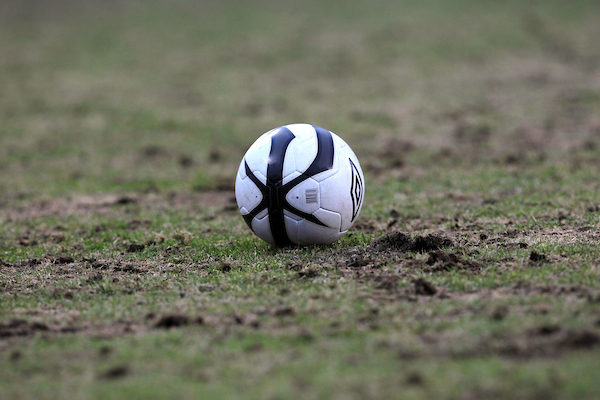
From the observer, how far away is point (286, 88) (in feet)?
58.9

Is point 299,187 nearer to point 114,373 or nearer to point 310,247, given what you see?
point 310,247

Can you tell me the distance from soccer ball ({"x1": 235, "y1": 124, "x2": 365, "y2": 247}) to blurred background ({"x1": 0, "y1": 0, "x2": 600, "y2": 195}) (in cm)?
436

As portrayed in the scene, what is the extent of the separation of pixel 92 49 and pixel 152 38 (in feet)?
9.98

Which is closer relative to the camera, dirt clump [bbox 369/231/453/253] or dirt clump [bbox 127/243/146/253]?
dirt clump [bbox 369/231/453/253]

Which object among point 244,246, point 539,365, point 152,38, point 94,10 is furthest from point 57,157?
point 94,10

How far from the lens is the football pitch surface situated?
3779mm

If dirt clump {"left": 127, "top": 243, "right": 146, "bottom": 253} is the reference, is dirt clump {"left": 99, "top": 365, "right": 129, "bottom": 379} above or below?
below

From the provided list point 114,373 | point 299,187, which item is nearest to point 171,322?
point 114,373

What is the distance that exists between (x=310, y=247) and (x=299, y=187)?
28.3 inches

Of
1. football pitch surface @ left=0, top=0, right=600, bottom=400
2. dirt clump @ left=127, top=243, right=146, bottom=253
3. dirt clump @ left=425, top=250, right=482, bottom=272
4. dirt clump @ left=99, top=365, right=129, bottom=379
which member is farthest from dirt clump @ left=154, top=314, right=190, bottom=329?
dirt clump @ left=127, top=243, right=146, bottom=253

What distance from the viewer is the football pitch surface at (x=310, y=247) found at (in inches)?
149

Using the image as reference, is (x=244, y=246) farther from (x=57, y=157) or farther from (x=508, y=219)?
(x=57, y=157)

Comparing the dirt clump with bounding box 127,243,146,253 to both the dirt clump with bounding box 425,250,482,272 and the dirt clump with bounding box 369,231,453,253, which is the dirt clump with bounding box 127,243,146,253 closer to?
the dirt clump with bounding box 369,231,453,253

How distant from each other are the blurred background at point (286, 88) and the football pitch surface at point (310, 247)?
0.32 feet
